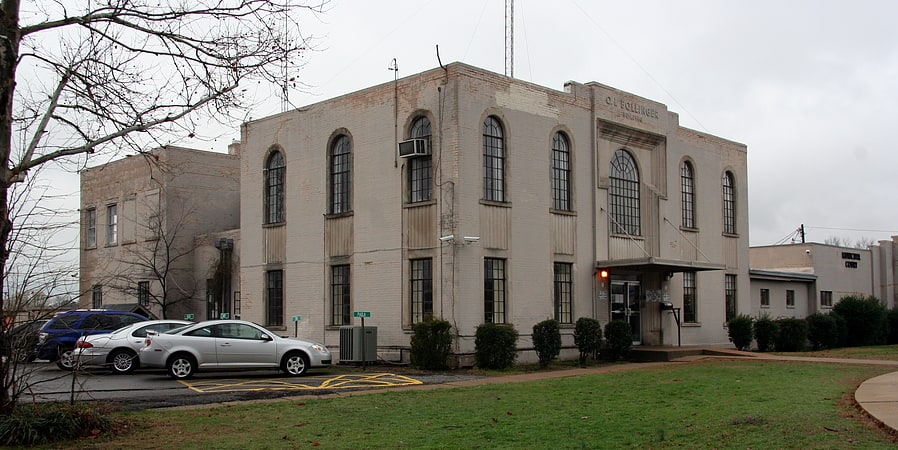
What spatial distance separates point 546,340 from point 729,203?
15109mm

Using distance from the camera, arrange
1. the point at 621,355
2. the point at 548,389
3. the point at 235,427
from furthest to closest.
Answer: the point at 621,355 → the point at 548,389 → the point at 235,427

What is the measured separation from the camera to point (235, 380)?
68.4 feet

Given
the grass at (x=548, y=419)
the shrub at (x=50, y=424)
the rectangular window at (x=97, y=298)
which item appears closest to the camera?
the grass at (x=548, y=419)

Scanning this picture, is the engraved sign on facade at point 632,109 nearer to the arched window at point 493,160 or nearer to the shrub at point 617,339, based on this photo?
the arched window at point 493,160

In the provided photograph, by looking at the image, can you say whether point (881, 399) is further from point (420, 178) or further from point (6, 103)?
point (420, 178)

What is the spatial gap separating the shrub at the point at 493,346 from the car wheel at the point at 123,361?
8952 millimetres

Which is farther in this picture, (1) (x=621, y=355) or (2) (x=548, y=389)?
(1) (x=621, y=355)

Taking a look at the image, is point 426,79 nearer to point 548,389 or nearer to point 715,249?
point 548,389

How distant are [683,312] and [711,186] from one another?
18.7 ft

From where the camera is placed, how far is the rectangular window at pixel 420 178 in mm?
25750

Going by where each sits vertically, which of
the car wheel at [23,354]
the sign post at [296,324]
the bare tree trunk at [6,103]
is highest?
the bare tree trunk at [6,103]

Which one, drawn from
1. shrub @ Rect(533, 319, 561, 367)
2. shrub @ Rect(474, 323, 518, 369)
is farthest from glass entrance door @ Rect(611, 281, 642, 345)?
shrub @ Rect(474, 323, 518, 369)

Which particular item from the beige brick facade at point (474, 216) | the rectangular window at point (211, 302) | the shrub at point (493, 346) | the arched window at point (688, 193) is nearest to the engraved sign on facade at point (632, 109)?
the beige brick facade at point (474, 216)

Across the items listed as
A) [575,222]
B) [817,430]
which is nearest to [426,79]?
A: [575,222]
